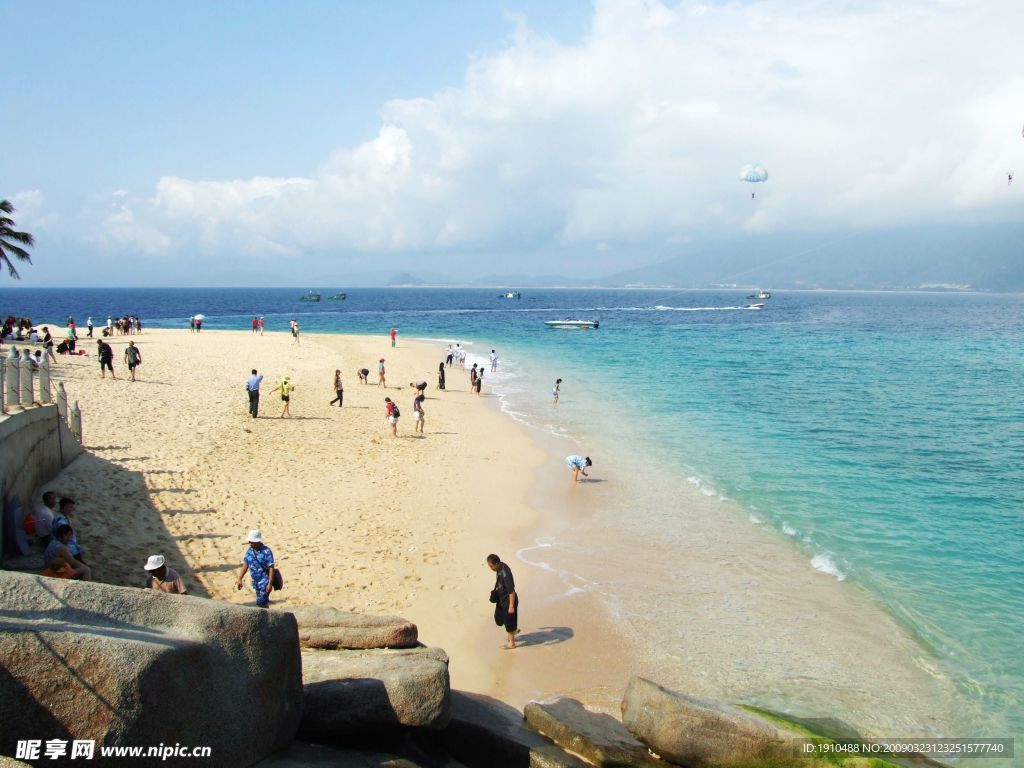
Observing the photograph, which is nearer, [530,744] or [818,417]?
[530,744]

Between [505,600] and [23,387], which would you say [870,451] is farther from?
[23,387]

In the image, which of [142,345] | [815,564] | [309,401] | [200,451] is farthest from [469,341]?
[815,564]

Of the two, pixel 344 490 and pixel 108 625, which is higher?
pixel 108 625

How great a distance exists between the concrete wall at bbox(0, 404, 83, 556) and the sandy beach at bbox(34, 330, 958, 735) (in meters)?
0.54

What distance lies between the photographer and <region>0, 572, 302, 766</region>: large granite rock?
4.84 metres

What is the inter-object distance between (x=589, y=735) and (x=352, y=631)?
2702 mm

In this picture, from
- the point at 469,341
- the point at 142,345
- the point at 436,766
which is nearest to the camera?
the point at 436,766

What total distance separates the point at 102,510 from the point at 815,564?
14.0 meters

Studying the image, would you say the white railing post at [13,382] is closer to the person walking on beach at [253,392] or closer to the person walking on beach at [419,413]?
the person walking on beach at [253,392]

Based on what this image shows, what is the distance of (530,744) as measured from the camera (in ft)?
23.2

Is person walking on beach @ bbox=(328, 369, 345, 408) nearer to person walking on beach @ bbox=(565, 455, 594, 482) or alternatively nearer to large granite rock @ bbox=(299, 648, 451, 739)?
person walking on beach @ bbox=(565, 455, 594, 482)

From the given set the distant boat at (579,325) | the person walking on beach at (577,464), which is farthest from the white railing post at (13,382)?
the distant boat at (579,325)

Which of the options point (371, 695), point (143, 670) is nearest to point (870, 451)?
point (371, 695)

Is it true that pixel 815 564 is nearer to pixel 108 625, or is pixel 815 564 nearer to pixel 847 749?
pixel 847 749
